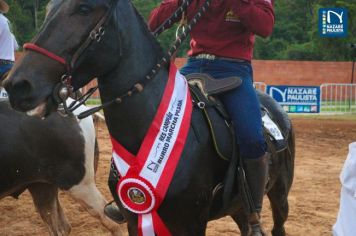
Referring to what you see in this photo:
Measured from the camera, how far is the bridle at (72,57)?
2.75m

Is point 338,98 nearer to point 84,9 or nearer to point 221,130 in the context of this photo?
point 221,130

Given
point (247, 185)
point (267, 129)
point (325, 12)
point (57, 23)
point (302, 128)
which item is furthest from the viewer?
point (325, 12)

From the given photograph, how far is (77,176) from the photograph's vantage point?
539cm

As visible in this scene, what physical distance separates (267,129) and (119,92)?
1.68 m

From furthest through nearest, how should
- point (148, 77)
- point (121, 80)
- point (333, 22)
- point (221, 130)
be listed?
point (333, 22) → point (221, 130) → point (148, 77) → point (121, 80)

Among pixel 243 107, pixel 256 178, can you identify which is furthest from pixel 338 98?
pixel 243 107

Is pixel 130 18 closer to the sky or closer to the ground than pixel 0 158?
closer to the sky

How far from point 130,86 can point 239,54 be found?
103 cm

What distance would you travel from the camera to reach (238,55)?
3855 millimetres

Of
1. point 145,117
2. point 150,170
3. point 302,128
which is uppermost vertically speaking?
point 145,117

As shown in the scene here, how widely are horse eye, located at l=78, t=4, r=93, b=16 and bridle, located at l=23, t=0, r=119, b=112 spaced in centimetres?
8

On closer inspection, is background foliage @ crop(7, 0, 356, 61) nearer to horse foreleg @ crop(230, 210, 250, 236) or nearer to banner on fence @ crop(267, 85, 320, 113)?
banner on fence @ crop(267, 85, 320, 113)

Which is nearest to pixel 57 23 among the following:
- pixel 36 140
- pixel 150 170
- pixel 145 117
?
pixel 145 117

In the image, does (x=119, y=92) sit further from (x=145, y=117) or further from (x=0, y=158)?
(x=0, y=158)
